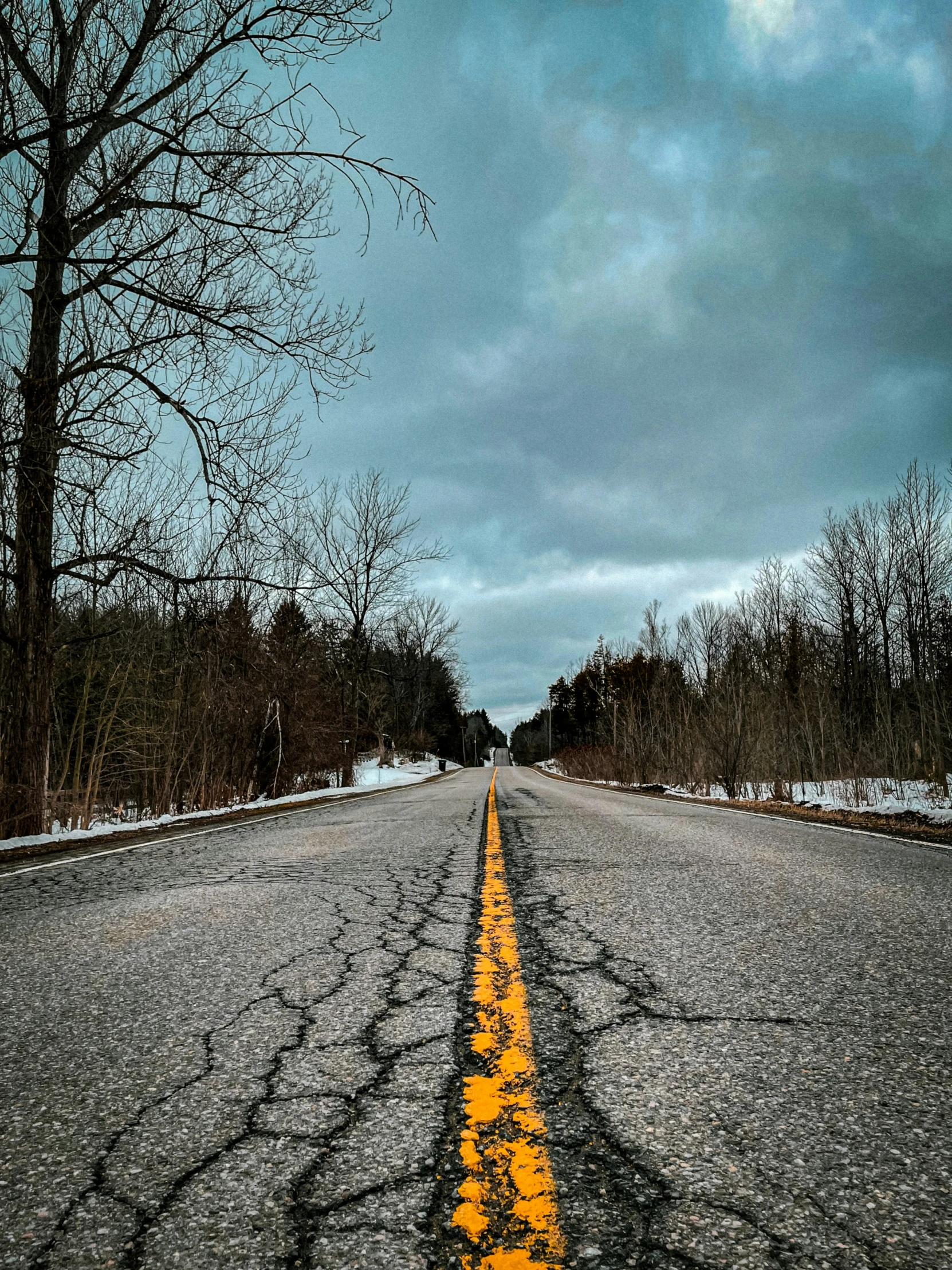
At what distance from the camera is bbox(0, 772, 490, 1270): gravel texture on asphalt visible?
4.48 ft

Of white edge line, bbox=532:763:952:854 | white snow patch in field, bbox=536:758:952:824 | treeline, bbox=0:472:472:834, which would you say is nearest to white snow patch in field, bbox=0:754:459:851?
treeline, bbox=0:472:472:834

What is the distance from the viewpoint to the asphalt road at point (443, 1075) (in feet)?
4.43

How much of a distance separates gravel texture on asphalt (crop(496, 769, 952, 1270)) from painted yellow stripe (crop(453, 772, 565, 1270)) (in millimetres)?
45

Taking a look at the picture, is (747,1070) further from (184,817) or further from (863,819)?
(184,817)

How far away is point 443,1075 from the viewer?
2.01 meters

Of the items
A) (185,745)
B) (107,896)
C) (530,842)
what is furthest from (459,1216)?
(185,745)

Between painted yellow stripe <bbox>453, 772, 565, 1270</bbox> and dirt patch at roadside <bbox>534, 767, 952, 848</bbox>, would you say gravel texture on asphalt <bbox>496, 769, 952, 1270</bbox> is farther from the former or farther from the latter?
dirt patch at roadside <bbox>534, 767, 952, 848</bbox>

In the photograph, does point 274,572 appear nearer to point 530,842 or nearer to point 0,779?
point 0,779

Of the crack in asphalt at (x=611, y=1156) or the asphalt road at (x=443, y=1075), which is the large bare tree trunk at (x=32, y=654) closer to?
the asphalt road at (x=443, y=1075)

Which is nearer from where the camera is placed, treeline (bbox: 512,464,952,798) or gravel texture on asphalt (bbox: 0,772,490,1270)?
gravel texture on asphalt (bbox: 0,772,490,1270)

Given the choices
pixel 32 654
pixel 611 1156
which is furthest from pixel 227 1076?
pixel 32 654

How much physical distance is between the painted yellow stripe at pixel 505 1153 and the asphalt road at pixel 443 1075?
0.04 metres

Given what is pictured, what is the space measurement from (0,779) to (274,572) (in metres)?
7.92

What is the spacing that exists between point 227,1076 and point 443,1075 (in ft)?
1.90
